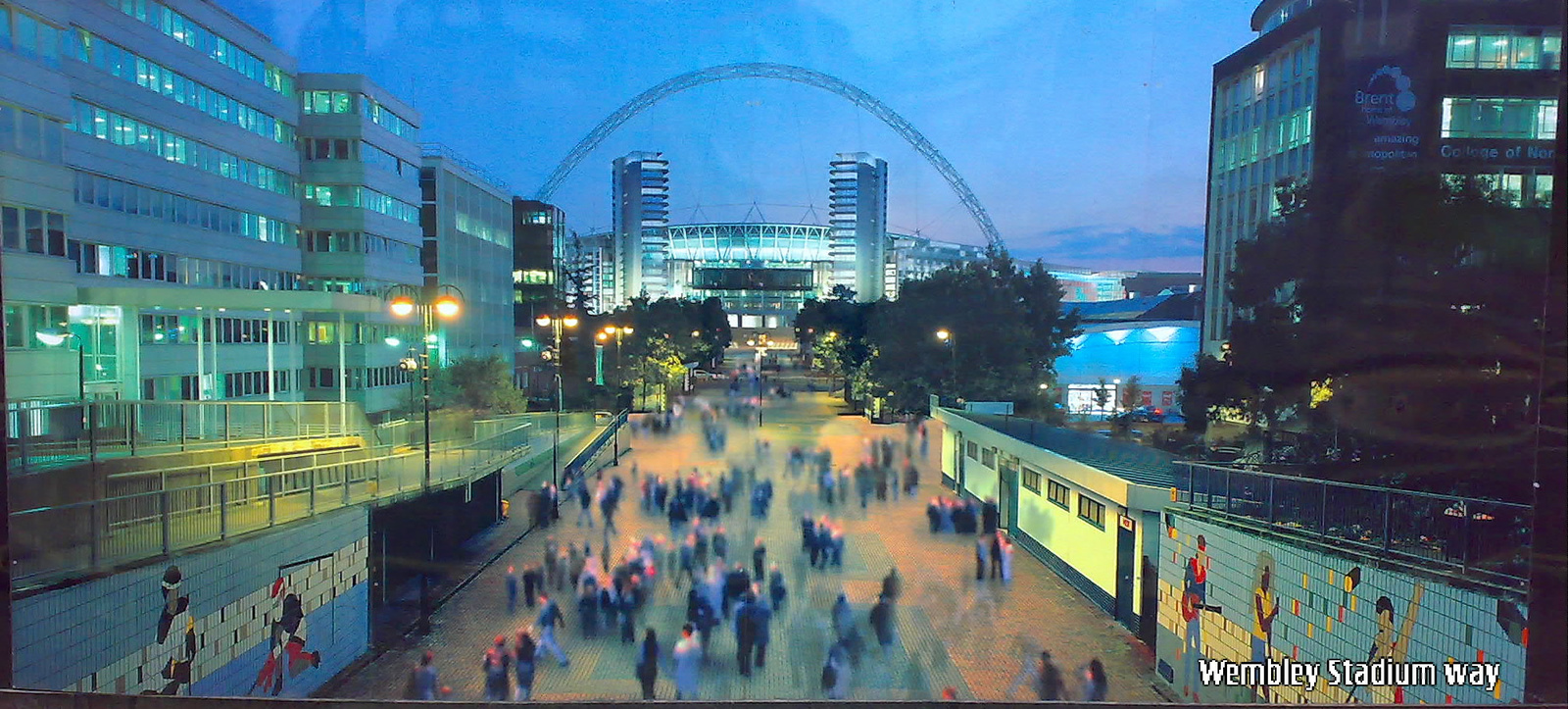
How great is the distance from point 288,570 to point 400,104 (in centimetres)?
3059

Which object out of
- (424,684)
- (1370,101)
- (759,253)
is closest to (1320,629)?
(424,684)

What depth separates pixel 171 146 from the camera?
21.9 metres

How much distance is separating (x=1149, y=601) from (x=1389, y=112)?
15.3 meters

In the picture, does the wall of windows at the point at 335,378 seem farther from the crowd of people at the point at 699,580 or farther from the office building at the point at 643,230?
the office building at the point at 643,230

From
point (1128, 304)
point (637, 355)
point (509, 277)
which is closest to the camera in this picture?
point (637, 355)

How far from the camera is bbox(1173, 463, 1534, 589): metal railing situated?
597cm

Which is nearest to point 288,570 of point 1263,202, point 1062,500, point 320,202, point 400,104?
point 1062,500

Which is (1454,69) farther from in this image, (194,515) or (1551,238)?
(194,515)

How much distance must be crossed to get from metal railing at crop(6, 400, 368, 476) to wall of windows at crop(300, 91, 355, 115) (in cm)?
1891

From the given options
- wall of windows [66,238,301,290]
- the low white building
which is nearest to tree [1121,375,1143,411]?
the low white building

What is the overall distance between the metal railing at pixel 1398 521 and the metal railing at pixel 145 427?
40.0 feet

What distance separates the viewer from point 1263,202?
34344 mm

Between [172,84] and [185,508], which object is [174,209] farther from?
[185,508]

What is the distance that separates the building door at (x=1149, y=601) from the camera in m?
11.5
